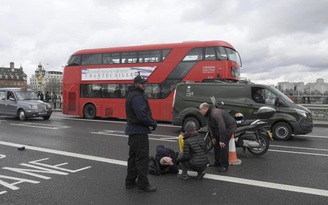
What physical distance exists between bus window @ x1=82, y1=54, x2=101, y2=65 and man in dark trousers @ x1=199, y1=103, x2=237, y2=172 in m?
12.8

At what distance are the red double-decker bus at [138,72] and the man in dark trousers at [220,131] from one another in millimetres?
8039

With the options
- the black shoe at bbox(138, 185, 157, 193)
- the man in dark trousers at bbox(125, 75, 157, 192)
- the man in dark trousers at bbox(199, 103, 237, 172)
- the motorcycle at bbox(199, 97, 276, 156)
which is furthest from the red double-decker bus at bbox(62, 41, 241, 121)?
the black shoe at bbox(138, 185, 157, 193)

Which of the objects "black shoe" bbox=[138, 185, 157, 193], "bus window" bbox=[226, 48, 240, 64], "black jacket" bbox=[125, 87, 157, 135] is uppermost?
"bus window" bbox=[226, 48, 240, 64]

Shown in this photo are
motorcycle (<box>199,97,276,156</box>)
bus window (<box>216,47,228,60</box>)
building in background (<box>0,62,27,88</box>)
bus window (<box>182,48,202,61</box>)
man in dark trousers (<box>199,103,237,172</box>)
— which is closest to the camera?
man in dark trousers (<box>199,103,237,172</box>)

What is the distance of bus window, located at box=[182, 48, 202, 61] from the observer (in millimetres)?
14980

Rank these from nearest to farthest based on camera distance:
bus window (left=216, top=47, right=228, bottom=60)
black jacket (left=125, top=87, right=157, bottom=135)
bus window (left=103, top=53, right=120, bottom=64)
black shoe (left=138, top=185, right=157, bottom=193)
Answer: black jacket (left=125, top=87, right=157, bottom=135)
black shoe (left=138, top=185, right=157, bottom=193)
bus window (left=216, top=47, right=228, bottom=60)
bus window (left=103, top=53, right=120, bottom=64)

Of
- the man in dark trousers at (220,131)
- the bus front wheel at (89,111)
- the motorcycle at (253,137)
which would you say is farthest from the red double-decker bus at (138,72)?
the man in dark trousers at (220,131)

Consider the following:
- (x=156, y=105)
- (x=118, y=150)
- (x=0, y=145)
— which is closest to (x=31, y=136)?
(x=0, y=145)

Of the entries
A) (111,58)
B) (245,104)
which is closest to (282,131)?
(245,104)

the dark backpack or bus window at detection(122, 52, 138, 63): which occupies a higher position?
bus window at detection(122, 52, 138, 63)

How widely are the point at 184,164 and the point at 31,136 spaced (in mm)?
7414

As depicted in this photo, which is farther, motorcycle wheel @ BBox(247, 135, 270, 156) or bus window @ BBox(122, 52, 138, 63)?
bus window @ BBox(122, 52, 138, 63)

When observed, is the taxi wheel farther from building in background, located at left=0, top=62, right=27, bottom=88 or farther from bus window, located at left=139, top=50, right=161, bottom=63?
building in background, located at left=0, top=62, right=27, bottom=88

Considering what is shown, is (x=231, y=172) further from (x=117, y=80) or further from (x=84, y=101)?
(x=84, y=101)
